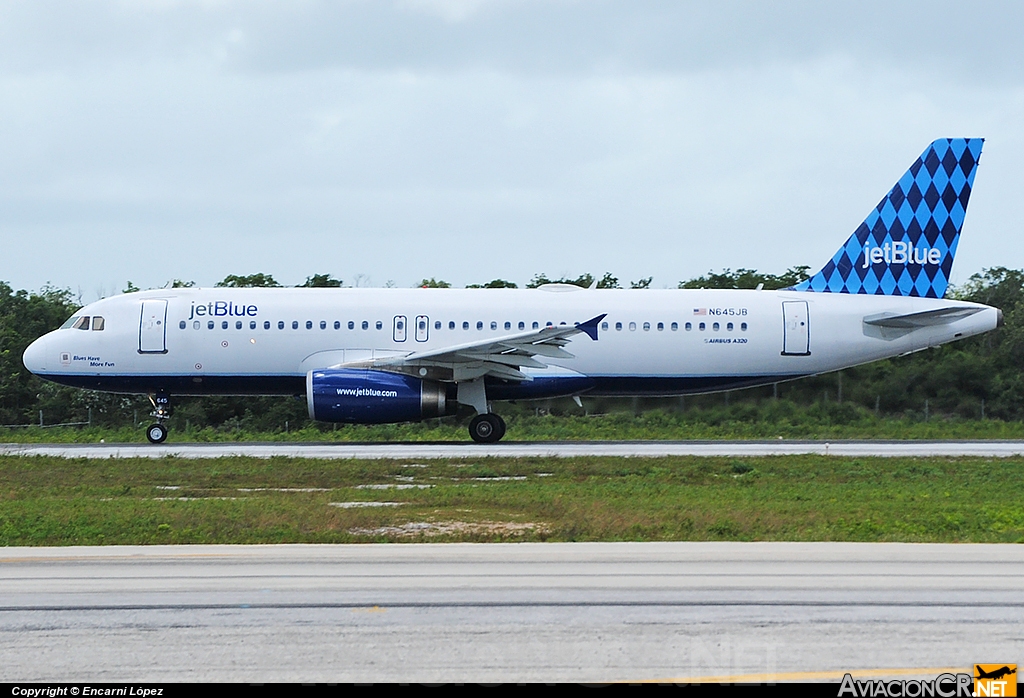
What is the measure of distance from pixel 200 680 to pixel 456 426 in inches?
1125

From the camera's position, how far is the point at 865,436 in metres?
31.0

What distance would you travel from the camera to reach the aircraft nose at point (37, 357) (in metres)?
28.1

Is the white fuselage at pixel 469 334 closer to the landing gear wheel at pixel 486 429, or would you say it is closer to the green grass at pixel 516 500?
the landing gear wheel at pixel 486 429

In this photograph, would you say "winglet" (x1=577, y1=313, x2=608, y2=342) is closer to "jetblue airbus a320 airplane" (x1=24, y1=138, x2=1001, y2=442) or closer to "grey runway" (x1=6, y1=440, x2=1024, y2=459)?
"jetblue airbus a320 airplane" (x1=24, y1=138, x2=1001, y2=442)

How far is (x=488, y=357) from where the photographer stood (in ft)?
87.6

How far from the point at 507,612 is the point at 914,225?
2360 cm

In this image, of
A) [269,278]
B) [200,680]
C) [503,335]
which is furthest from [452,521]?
[269,278]

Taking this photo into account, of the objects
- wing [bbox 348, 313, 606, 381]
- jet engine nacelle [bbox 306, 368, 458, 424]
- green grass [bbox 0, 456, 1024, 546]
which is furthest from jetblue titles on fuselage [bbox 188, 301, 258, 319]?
green grass [bbox 0, 456, 1024, 546]

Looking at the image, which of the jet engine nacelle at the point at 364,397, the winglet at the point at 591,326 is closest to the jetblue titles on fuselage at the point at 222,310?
the jet engine nacelle at the point at 364,397

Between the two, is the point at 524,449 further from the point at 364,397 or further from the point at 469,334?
the point at 364,397

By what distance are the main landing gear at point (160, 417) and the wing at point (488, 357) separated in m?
5.00

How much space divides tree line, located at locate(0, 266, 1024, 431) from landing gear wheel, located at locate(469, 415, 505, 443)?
5.97 meters

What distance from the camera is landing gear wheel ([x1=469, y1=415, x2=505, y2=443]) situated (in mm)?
27719

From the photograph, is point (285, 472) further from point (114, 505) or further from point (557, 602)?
point (557, 602)
